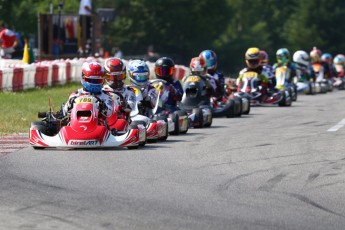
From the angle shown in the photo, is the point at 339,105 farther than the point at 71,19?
No

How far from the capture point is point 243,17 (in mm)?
102000

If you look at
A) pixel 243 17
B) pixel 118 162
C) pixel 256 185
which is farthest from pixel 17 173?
pixel 243 17

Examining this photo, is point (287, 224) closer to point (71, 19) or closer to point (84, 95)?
point (84, 95)

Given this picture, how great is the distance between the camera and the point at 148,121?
16.7m

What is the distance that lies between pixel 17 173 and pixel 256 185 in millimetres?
2383

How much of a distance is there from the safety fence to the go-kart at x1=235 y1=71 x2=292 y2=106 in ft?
16.5

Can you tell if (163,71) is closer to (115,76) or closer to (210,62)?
(115,76)

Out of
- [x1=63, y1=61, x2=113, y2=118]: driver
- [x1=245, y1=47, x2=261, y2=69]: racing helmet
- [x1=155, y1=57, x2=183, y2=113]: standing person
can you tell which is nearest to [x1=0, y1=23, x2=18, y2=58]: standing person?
[x1=245, y1=47, x2=261, y2=69]: racing helmet

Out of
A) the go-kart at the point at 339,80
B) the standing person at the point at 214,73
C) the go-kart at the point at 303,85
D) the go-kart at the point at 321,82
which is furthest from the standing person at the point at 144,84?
the go-kart at the point at 339,80

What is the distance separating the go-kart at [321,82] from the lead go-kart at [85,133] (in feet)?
74.3

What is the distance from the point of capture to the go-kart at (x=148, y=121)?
16508 millimetres

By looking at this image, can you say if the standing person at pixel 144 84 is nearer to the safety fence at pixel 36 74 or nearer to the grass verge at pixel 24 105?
the grass verge at pixel 24 105

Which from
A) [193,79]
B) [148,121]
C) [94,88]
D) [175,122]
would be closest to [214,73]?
[193,79]

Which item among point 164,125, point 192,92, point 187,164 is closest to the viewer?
point 187,164
